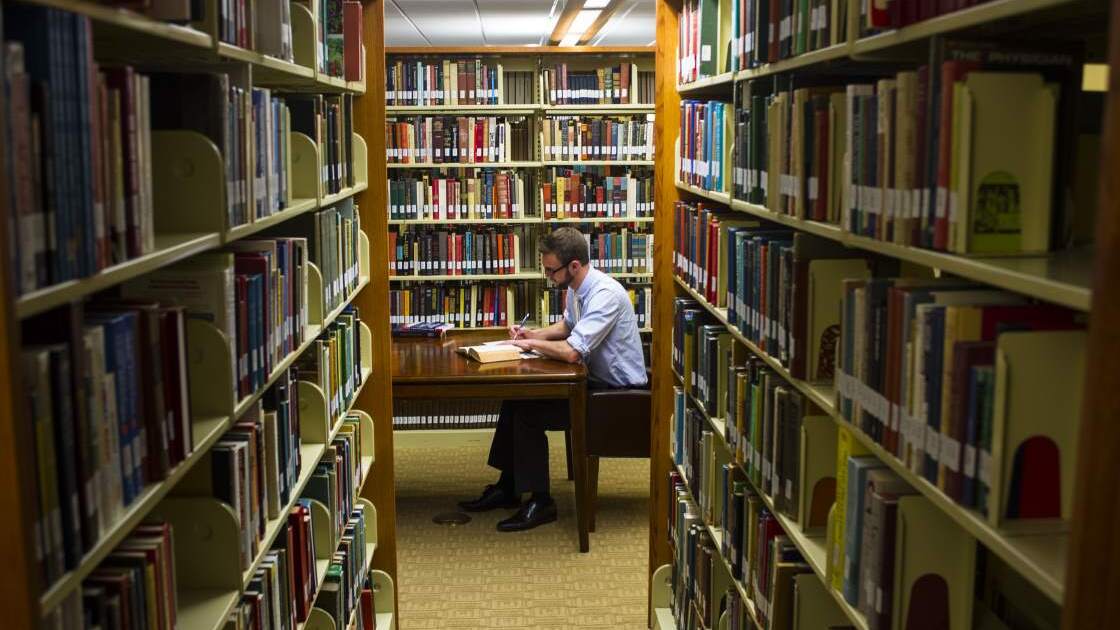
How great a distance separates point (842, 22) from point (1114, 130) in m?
0.92

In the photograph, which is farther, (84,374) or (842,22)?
(842,22)

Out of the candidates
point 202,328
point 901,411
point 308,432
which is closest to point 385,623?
A: point 308,432

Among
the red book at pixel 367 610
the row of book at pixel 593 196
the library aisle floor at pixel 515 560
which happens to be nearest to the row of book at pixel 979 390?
the red book at pixel 367 610

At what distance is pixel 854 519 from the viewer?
1.78 metres

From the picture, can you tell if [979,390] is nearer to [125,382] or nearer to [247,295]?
[125,382]

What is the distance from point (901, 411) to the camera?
157 cm

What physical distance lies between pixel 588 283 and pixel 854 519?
3.14m

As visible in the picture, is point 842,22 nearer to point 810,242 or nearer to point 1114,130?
point 810,242

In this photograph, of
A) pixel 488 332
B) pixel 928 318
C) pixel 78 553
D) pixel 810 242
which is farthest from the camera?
pixel 488 332

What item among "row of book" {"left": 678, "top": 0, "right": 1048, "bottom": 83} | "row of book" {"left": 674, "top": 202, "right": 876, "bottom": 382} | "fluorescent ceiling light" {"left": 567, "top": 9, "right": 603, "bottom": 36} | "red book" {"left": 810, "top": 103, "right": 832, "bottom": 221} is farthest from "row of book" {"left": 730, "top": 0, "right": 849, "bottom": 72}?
"fluorescent ceiling light" {"left": 567, "top": 9, "right": 603, "bottom": 36}

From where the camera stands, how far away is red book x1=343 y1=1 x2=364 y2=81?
2.88 meters

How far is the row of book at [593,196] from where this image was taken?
6.22 m

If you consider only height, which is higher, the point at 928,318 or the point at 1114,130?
the point at 1114,130

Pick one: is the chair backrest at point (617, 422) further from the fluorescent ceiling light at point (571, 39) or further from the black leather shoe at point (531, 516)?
the fluorescent ceiling light at point (571, 39)
